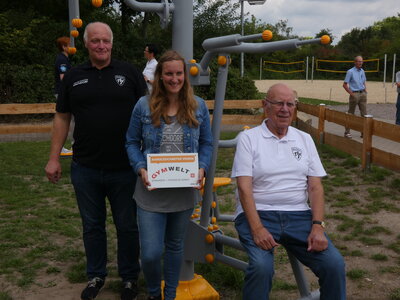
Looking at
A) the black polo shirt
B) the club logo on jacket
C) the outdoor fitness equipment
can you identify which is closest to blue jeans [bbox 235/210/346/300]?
the outdoor fitness equipment

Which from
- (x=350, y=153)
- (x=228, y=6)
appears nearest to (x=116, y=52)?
(x=228, y=6)

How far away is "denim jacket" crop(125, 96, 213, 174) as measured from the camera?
315 centimetres

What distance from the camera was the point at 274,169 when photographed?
3121 mm

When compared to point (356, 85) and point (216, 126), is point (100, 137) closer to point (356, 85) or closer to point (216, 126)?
point (216, 126)

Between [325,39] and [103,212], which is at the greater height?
[325,39]

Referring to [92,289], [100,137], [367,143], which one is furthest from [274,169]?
[367,143]

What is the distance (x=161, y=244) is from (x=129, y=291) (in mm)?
707

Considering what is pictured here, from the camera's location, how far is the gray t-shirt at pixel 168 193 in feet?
10.4

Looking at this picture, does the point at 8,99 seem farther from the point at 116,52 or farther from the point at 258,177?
the point at 258,177

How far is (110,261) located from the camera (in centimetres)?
459

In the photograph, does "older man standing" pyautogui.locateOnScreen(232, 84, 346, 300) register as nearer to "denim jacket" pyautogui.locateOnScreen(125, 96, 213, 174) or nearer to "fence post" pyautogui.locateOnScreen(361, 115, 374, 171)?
"denim jacket" pyautogui.locateOnScreen(125, 96, 213, 174)

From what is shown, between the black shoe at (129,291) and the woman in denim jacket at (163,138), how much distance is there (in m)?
0.52

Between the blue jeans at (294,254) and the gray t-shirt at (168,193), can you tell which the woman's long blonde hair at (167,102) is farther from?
the blue jeans at (294,254)

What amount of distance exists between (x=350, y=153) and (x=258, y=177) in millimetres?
6296
